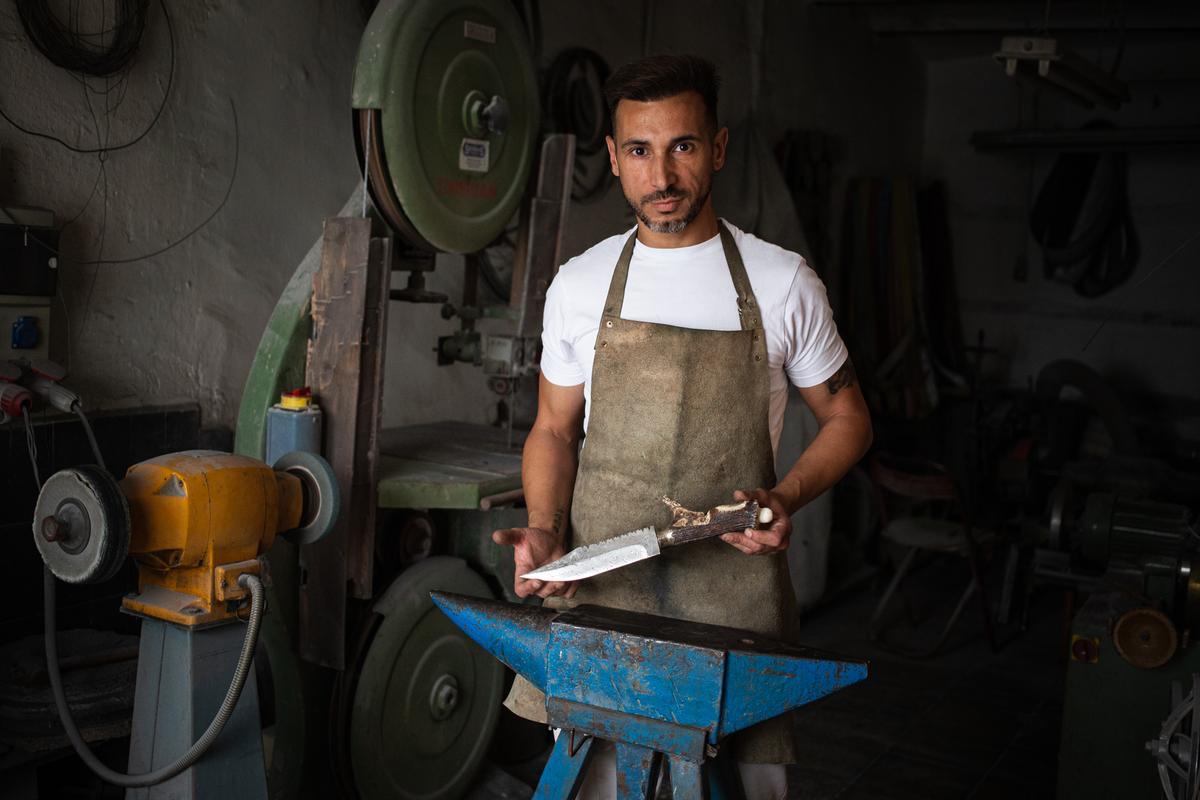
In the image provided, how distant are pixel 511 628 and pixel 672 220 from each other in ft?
2.41

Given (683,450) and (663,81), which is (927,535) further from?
(663,81)

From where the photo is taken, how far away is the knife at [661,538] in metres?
1.71

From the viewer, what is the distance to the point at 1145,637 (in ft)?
8.41

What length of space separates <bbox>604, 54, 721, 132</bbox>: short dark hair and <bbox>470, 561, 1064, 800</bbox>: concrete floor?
1.97 m

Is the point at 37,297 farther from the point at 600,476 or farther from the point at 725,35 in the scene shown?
the point at 725,35

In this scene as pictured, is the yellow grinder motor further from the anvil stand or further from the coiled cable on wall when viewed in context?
the coiled cable on wall

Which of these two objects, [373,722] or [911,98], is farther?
[911,98]

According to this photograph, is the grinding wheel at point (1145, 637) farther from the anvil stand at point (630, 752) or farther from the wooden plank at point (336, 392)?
the wooden plank at point (336, 392)

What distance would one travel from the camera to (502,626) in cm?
180

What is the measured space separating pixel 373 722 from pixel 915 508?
4384mm

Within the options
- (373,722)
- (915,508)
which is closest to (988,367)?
(915,508)

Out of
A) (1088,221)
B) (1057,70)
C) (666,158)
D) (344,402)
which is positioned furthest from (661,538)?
(1088,221)

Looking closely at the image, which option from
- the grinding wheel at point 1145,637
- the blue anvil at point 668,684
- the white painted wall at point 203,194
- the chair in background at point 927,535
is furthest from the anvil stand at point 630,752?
the chair in background at point 927,535

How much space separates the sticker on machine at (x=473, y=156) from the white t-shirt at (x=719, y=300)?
818 millimetres
